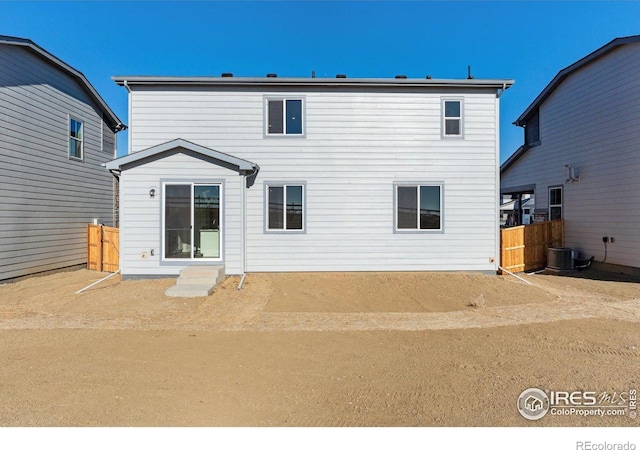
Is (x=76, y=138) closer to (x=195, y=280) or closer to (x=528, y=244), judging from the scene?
(x=195, y=280)

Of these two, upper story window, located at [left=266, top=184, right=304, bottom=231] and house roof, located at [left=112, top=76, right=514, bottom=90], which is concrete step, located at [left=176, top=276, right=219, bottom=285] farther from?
house roof, located at [left=112, top=76, right=514, bottom=90]

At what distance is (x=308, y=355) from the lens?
4.53 meters


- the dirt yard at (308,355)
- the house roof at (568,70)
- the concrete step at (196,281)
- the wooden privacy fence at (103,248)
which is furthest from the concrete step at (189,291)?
the house roof at (568,70)

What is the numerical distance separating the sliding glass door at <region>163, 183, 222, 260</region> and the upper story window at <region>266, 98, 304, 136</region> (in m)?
2.52

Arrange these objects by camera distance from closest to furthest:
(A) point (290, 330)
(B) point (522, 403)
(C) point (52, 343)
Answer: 1. (B) point (522, 403)
2. (C) point (52, 343)
3. (A) point (290, 330)

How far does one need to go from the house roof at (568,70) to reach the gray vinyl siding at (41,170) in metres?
18.1

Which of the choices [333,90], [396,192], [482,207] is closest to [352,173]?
[396,192]

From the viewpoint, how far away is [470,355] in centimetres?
450

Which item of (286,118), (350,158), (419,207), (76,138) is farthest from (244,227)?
(76,138)

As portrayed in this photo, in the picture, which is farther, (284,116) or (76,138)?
(76,138)

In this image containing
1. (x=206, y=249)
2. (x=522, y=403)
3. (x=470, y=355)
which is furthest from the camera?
(x=206, y=249)

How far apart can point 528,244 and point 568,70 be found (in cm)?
673

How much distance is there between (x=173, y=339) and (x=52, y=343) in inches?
67.8

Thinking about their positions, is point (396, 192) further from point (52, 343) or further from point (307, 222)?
point (52, 343)
